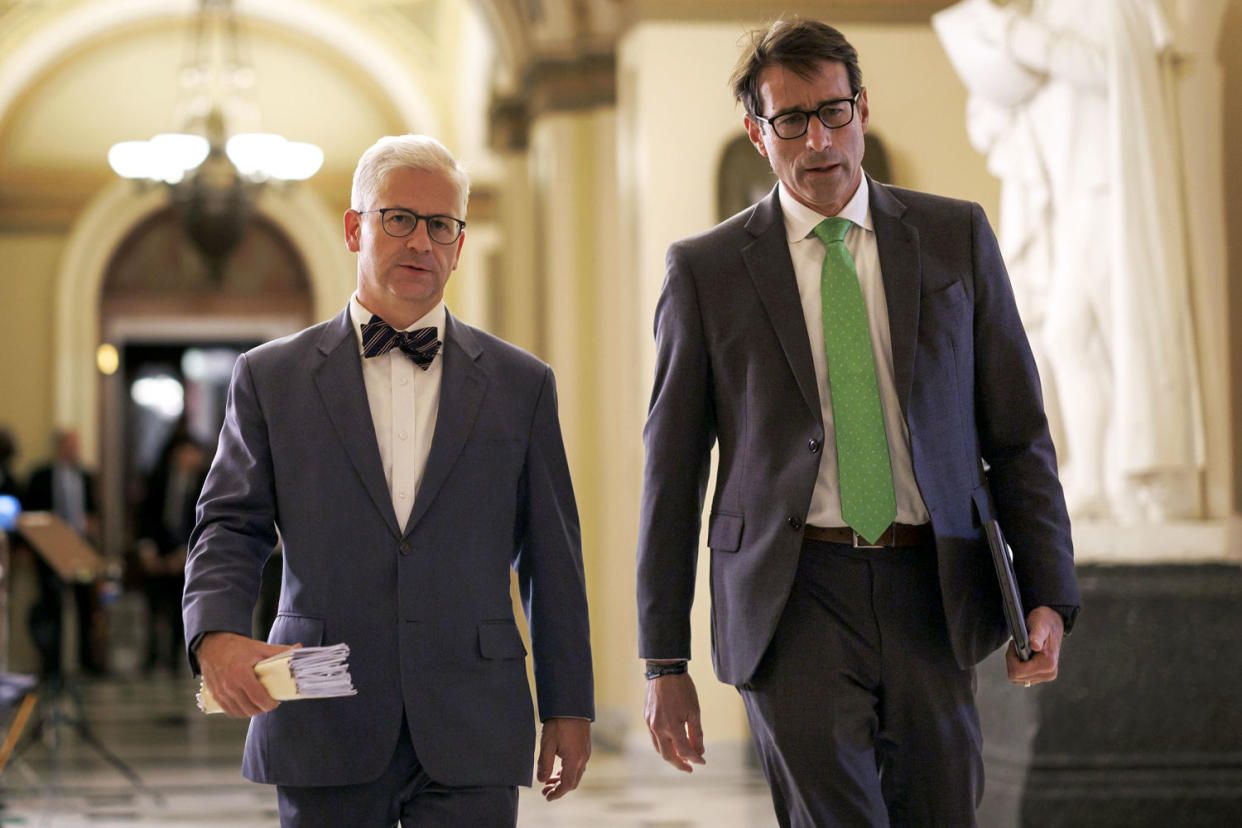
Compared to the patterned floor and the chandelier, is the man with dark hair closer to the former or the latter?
the patterned floor

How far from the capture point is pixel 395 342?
255 cm

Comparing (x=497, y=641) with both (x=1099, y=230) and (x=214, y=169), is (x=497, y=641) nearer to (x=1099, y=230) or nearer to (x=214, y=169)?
(x=1099, y=230)

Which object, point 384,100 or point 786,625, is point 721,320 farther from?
point 384,100

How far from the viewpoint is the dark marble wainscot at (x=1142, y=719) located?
5039mm

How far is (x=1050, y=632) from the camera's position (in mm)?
2541

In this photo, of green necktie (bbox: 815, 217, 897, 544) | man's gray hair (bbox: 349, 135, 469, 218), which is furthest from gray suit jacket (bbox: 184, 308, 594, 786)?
green necktie (bbox: 815, 217, 897, 544)

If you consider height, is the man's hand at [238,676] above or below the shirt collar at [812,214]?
below

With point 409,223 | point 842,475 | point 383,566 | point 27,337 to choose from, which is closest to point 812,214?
point 842,475

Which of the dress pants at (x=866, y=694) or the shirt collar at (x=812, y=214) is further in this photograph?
the shirt collar at (x=812, y=214)

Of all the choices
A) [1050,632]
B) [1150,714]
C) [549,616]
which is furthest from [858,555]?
[1150,714]

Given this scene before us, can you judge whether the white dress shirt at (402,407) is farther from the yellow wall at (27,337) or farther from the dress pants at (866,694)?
the yellow wall at (27,337)

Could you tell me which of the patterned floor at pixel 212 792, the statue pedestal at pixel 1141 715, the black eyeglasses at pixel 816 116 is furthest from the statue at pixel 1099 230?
the black eyeglasses at pixel 816 116

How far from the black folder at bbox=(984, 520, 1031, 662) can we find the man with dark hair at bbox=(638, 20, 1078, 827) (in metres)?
0.04

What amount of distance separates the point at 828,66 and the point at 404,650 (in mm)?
1107
